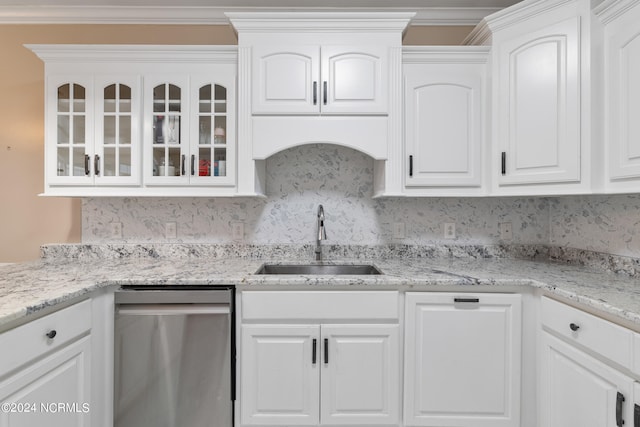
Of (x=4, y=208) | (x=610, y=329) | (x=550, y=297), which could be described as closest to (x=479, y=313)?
(x=550, y=297)

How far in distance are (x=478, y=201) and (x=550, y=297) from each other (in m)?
0.91

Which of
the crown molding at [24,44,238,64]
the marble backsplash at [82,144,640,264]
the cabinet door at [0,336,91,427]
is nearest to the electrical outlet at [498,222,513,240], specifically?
the marble backsplash at [82,144,640,264]

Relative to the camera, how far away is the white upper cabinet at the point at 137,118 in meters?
1.89

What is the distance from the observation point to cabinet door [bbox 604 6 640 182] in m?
1.34

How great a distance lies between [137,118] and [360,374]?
5.99 feet

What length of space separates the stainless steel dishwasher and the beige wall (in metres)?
1.09

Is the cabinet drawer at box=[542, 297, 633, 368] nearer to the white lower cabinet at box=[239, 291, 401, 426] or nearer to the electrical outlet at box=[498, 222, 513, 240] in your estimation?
the white lower cabinet at box=[239, 291, 401, 426]

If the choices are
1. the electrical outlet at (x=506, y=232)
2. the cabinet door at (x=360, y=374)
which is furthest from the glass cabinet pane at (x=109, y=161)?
the electrical outlet at (x=506, y=232)

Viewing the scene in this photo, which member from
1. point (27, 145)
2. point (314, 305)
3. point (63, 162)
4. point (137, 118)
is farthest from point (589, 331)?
point (27, 145)

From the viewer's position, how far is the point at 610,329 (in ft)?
3.65

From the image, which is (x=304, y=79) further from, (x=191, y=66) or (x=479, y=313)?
(x=479, y=313)

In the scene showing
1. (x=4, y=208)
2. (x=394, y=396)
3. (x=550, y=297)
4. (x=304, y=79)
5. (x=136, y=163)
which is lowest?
(x=394, y=396)

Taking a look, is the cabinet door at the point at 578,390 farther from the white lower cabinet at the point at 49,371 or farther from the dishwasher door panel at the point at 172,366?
the white lower cabinet at the point at 49,371

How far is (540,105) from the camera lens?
167 centimetres
